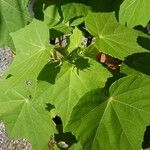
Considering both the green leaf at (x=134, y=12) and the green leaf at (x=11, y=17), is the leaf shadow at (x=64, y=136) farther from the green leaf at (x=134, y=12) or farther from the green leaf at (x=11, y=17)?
the green leaf at (x=134, y=12)

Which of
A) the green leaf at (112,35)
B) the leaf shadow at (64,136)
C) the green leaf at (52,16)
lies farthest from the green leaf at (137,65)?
the leaf shadow at (64,136)

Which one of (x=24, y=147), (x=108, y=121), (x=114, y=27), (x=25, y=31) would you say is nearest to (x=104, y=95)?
(x=108, y=121)

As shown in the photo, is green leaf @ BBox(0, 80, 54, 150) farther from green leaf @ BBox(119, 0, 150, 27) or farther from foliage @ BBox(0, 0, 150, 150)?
green leaf @ BBox(119, 0, 150, 27)

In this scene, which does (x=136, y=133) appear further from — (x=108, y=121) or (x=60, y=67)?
(x=60, y=67)

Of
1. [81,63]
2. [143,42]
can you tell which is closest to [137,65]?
[143,42]

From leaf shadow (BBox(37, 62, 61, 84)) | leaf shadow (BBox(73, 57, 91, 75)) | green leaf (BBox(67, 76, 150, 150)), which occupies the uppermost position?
leaf shadow (BBox(73, 57, 91, 75))

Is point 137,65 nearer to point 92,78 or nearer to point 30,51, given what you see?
point 92,78

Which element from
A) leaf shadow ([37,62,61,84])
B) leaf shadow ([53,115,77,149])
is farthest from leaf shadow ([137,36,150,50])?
leaf shadow ([53,115,77,149])
